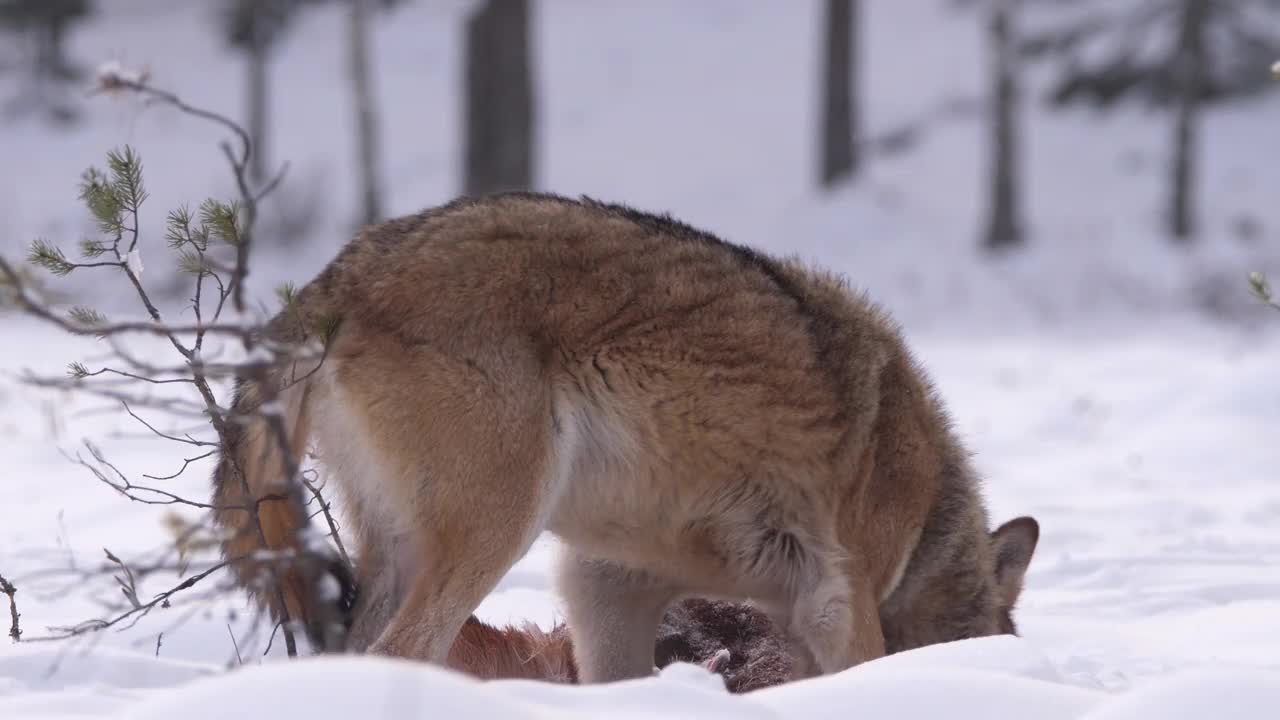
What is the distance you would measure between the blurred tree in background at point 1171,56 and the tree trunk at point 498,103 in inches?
413

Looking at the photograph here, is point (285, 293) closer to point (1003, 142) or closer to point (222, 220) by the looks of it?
point (222, 220)

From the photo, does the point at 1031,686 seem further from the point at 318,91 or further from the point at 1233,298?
the point at 318,91

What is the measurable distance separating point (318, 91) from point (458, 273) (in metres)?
30.0

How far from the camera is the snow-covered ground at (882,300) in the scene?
2.89 m

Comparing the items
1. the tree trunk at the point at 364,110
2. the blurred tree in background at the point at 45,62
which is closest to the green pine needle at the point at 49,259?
the tree trunk at the point at 364,110

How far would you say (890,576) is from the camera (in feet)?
15.0

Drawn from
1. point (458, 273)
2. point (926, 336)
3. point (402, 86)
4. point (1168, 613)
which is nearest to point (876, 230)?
point (926, 336)

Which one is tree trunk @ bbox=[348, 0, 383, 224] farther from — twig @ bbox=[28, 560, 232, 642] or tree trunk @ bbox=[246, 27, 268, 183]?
twig @ bbox=[28, 560, 232, 642]

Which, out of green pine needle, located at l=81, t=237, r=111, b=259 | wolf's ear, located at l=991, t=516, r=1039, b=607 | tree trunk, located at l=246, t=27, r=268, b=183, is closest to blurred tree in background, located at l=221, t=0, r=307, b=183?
tree trunk, located at l=246, t=27, r=268, b=183

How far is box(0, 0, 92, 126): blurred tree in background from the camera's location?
3172 centimetres

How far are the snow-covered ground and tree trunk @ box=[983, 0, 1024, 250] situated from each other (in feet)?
1.65

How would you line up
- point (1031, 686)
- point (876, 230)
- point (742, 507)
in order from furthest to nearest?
point (876, 230), point (742, 507), point (1031, 686)

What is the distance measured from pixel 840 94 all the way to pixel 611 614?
60.4ft

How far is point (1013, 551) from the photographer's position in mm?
4980
